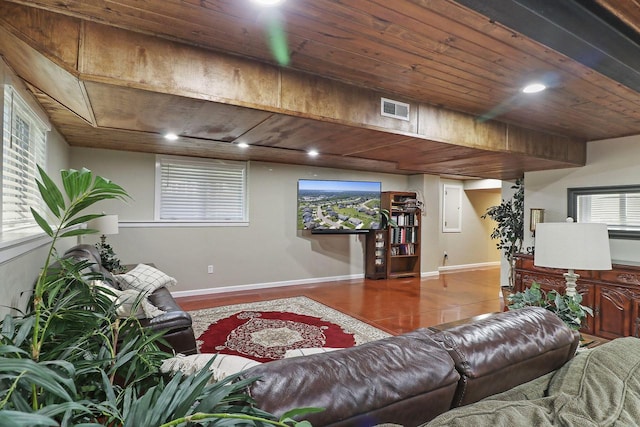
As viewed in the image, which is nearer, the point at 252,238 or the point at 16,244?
the point at 16,244

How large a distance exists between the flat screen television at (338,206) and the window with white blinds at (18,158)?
3693 mm

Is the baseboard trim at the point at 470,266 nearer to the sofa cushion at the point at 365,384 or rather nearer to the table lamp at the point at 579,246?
the table lamp at the point at 579,246

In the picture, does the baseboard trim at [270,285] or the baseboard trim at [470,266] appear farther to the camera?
the baseboard trim at [470,266]

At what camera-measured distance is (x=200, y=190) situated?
5.19m

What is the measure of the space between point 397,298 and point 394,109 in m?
3.27

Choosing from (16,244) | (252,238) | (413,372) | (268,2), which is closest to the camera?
(413,372)

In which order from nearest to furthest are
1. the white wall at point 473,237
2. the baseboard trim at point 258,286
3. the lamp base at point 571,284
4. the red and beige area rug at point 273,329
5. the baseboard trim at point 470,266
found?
the lamp base at point 571,284
the red and beige area rug at point 273,329
the baseboard trim at point 258,286
the baseboard trim at point 470,266
the white wall at point 473,237

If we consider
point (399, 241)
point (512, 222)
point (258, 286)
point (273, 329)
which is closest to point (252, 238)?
point (258, 286)

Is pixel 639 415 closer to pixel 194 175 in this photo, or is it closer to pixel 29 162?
pixel 29 162

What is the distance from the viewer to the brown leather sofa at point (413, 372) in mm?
852

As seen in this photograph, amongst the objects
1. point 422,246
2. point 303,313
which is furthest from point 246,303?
point 422,246

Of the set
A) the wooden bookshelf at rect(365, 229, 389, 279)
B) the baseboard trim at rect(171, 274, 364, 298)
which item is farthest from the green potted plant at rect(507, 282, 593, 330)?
the wooden bookshelf at rect(365, 229, 389, 279)

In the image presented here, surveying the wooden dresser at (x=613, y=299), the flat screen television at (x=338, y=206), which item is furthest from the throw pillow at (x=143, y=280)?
the wooden dresser at (x=613, y=299)

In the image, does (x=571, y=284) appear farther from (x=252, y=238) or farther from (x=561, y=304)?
(x=252, y=238)
